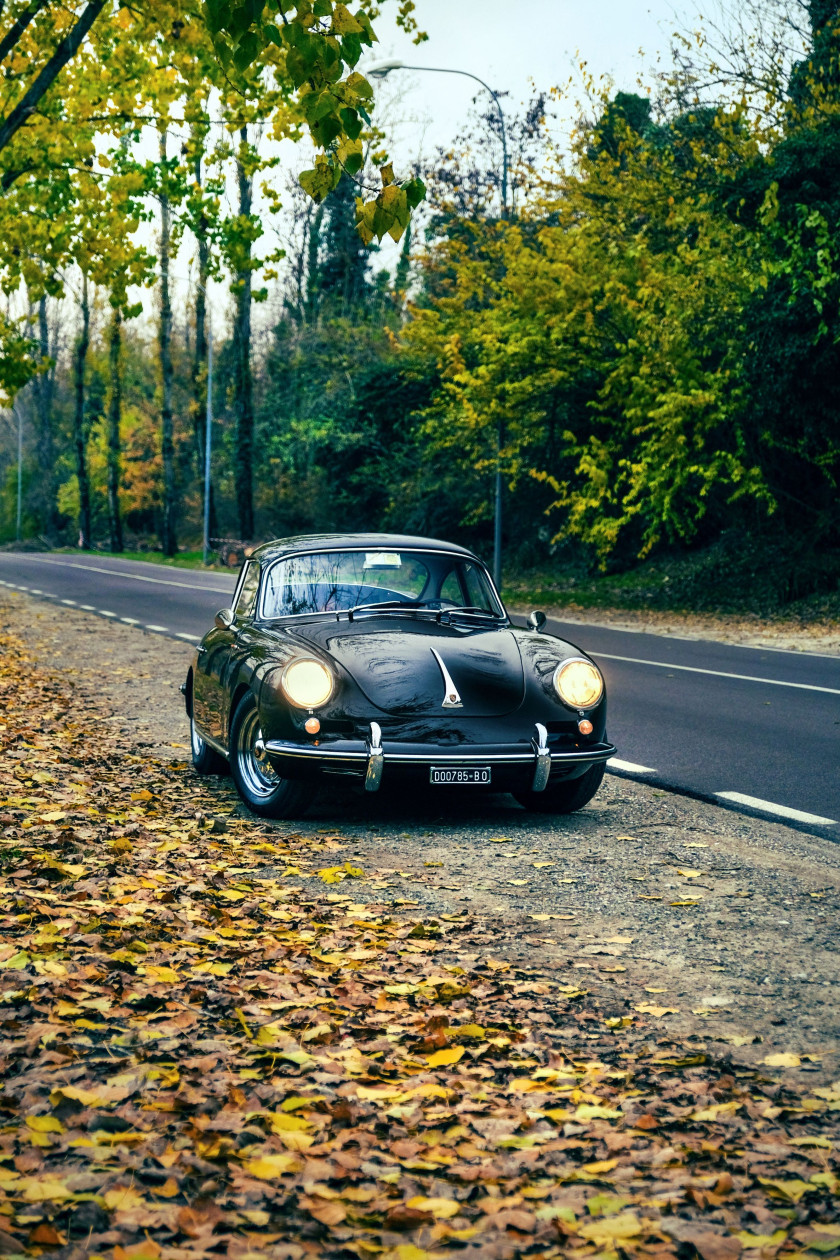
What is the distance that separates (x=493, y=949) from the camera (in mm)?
4777

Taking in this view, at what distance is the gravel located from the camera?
14.0 ft

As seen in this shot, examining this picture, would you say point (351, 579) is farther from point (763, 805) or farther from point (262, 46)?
point (262, 46)

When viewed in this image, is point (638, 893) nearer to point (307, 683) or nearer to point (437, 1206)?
point (307, 683)

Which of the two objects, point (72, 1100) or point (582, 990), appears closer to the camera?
point (72, 1100)

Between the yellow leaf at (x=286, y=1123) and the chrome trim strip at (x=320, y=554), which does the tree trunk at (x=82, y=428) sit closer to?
the chrome trim strip at (x=320, y=554)

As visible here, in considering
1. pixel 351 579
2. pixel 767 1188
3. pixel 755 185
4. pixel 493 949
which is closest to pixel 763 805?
pixel 351 579

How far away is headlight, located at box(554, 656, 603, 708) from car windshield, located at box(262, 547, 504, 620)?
94 cm

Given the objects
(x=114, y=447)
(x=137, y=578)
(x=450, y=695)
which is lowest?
(x=137, y=578)

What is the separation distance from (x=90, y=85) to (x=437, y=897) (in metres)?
17.7

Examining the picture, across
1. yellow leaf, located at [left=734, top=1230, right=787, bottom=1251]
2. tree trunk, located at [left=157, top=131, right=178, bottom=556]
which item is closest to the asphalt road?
yellow leaf, located at [left=734, top=1230, right=787, bottom=1251]

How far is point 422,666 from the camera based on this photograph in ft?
21.7

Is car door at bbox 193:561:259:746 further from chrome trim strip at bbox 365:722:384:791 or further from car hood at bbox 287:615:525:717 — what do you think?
chrome trim strip at bbox 365:722:384:791

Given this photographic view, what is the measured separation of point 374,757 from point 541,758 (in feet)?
2.82

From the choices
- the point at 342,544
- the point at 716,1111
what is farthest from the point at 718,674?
the point at 716,1111
